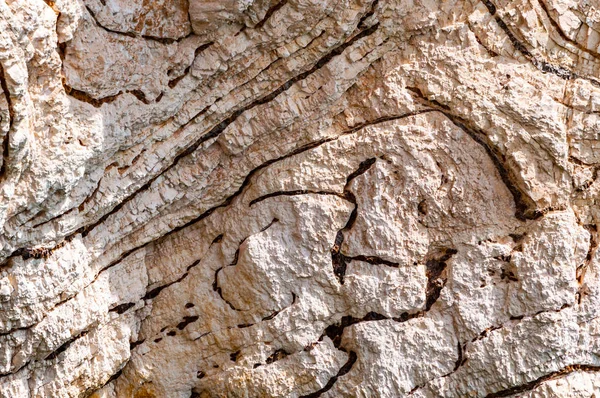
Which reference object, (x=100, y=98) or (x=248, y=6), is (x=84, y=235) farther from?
(x=248, y=6)

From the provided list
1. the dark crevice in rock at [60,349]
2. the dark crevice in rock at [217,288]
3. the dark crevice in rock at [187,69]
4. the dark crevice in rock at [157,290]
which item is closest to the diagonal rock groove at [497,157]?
the dark crevice in rock at [187,69]

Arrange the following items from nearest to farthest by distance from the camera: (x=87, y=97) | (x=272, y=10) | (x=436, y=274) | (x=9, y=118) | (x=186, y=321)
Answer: (x=9, y=118), (x=87, y=97), (x=272, y=10), (x=436, y=274), (x=186, y=321)

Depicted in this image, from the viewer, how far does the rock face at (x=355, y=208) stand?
1.99m

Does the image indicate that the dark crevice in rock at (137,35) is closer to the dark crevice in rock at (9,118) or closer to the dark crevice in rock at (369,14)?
the dark crevice in rock at (9,118)

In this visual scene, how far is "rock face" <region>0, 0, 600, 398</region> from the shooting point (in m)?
1.99

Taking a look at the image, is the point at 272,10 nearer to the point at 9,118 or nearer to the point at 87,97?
the point at 87,97

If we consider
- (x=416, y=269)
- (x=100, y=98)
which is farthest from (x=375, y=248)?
(x=100, y=98)

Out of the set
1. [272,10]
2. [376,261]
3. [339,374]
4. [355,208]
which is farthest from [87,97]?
[339,374]

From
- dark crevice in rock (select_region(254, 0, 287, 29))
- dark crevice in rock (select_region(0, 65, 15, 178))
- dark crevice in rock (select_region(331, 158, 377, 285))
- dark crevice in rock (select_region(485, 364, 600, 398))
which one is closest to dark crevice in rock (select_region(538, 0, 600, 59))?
dark crevice in rock (select_region(331, 158, 377, 285))

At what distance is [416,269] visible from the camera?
215 cm

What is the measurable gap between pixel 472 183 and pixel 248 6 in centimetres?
83

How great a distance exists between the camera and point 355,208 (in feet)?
6.98

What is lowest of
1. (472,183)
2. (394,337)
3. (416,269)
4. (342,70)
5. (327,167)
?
(394,337)

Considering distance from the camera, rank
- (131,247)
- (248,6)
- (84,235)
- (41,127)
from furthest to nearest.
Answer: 1. (131,247)
2. (84,235)
3. (248,6)
4. (41,127)
